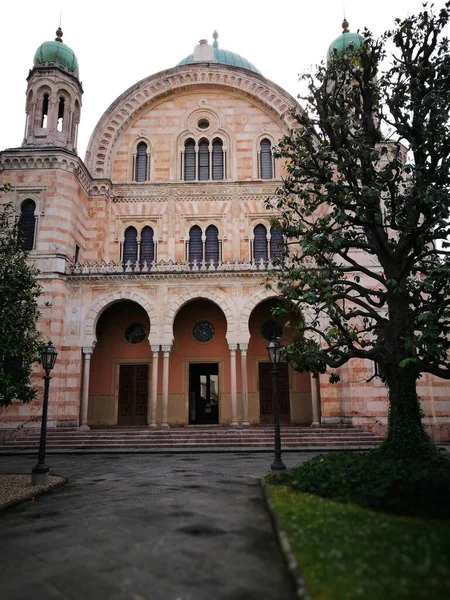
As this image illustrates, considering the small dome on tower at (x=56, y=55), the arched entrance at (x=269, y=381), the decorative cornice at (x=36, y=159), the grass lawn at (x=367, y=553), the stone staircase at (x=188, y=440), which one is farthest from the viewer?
the small dome on tower at (x=56, y=55)

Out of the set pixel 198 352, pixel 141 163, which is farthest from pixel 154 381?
pixel 141 163

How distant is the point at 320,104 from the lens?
1164cm

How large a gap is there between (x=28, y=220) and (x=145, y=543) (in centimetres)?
1958

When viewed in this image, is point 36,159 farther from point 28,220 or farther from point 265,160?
point 265,160

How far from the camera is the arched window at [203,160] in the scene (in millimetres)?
26250

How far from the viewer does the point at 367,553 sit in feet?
16.6

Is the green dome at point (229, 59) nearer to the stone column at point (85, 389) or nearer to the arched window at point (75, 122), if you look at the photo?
the arched window at point (75, 122)

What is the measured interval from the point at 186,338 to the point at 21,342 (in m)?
13.2

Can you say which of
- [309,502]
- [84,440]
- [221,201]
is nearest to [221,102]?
[221,201]

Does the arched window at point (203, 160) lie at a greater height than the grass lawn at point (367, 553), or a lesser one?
greater

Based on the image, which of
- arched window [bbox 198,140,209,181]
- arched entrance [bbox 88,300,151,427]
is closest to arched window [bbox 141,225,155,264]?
arched entrance [bbox 88,300,151,427]

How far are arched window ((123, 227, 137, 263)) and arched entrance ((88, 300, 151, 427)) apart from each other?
2406 millimetres

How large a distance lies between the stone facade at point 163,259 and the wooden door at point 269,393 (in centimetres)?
11

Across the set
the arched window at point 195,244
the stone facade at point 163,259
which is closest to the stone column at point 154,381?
the stone facade at point 163,259
